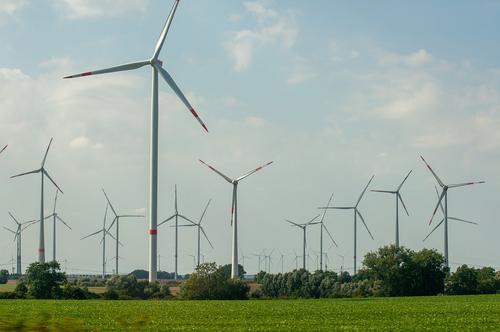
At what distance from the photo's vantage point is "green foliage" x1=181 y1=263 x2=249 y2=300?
311 ft

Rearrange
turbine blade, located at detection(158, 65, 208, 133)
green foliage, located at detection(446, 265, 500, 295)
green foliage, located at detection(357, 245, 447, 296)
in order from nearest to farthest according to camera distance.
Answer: turbine blade, located at detection(158, 65, 208, 133) → green foliage, located at detection(357, 245, 447, 296) → green foliage, located at detection(446, 265, 500, 295)

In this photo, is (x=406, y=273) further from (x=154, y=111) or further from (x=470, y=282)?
(x=154, y=111)

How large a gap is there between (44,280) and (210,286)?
18765mm

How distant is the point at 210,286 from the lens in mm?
95312

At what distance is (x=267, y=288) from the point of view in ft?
420

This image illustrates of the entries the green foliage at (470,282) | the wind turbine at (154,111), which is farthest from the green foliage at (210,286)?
the green foliage at (470,282)

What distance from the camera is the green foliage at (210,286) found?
94938 mm

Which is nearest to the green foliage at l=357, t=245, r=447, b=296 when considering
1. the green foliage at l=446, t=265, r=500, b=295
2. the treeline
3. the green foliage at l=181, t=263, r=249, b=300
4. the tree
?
the treeline

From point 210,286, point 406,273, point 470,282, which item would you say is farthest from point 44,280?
point 470,282

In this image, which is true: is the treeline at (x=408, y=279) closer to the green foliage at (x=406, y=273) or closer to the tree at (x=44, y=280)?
the green foliage at (x=406, y=273)

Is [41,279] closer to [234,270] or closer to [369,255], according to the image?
[234,270]

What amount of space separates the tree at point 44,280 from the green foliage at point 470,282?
184 feet

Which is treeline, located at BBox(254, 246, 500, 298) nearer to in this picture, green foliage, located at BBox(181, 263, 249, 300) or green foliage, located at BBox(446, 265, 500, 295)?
green foliage, located at BBox(446, 265, 500, 295)

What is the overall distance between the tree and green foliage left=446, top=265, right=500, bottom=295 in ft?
184
